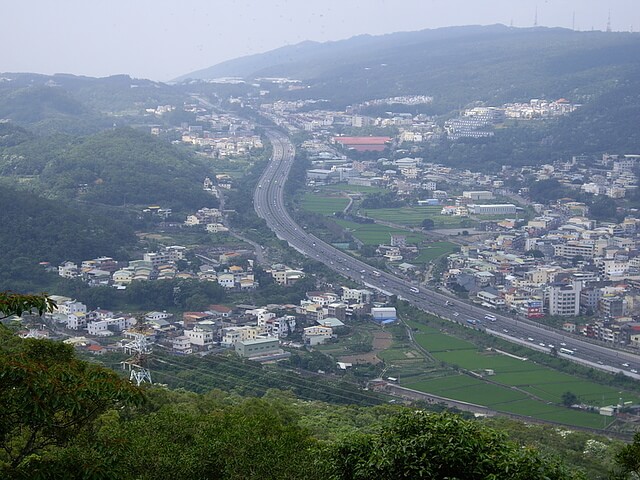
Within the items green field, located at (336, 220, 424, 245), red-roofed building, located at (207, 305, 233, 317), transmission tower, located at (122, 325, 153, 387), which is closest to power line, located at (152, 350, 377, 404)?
transmission tower, located at (122, 325, 153, 387)

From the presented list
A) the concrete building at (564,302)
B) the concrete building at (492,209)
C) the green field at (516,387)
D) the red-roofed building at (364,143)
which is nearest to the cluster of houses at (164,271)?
the concrete building at (564,302)

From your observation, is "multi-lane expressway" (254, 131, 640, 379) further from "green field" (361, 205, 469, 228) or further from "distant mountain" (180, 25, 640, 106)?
"distant mountain" (180, 25, 640, 106)

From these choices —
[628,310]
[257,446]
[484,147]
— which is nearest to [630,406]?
[628,310]

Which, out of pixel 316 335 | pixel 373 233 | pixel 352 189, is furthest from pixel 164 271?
pixel 352 189

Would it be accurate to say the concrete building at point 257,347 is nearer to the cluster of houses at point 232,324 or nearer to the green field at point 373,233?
the cluster of houses at point 232,324

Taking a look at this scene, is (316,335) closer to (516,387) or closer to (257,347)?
(257,347)

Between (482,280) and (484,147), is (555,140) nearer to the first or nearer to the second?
(484,147)
